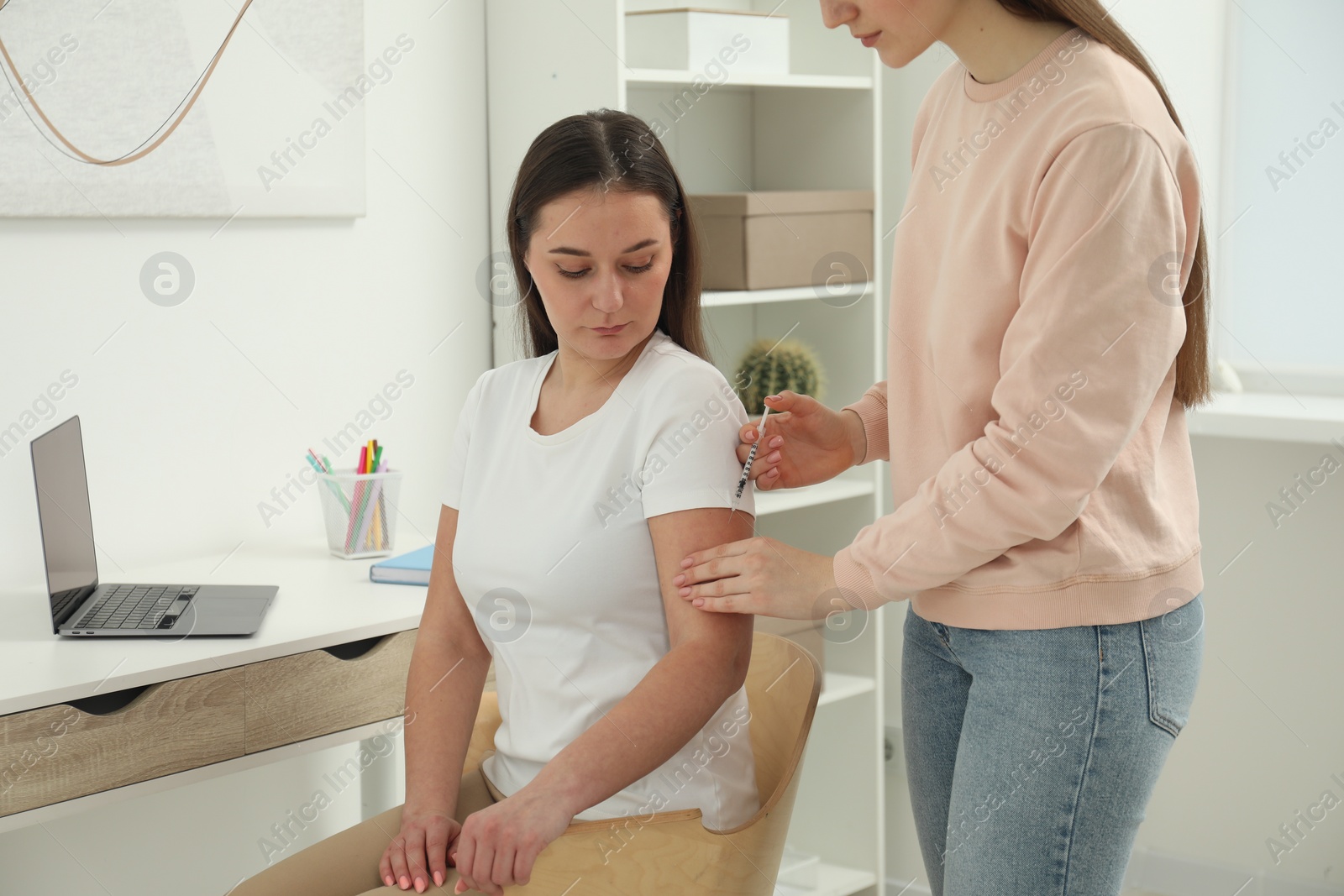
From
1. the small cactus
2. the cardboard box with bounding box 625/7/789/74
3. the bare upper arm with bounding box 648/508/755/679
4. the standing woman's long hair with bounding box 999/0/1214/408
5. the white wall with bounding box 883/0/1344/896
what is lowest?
the white wall with bounding box 883/0/1344/896

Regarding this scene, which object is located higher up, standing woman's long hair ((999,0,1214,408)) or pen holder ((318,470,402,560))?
standing woman's long hair ((999,0,1214,408))

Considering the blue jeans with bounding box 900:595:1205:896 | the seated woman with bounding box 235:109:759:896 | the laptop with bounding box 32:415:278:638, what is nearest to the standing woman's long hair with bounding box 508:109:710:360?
the seated woman with bounding box 235:109:759:896

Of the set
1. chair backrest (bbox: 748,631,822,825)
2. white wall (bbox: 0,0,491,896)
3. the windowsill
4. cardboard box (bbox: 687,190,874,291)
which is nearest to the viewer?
chair backrest (bbox: 748,631,822,825)

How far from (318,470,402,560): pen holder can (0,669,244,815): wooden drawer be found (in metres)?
0.50

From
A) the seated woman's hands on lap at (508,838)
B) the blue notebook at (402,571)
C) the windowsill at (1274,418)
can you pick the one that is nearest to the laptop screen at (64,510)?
the blue notebook at (402,571)

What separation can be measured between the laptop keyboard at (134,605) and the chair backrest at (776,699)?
0.82 metres

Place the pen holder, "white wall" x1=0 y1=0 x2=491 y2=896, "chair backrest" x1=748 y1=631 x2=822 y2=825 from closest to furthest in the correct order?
1. "chair backrest" x1=748 y1=631 x2=822 y2=825
2. "white wall" x1=0 y1=0 x2=491 y2=896
3. the pen holder

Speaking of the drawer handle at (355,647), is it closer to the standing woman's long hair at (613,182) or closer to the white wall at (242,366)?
the white wall at (242,366)

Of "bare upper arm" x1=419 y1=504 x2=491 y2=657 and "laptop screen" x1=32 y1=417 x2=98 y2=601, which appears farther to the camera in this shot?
"laptop screen" x1=32 y1=417 x2=98 y2=601

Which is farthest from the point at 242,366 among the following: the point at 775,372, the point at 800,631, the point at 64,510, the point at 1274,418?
the point at 1274,418

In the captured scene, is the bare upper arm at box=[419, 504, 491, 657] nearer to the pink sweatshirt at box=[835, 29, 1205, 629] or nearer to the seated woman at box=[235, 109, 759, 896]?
the seated woman at box=[235, 109, 759, 896]

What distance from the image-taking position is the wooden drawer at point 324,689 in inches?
63.4

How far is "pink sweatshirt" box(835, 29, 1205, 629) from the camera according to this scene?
991mm

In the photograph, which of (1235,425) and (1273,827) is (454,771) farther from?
(1273,827)
